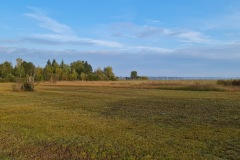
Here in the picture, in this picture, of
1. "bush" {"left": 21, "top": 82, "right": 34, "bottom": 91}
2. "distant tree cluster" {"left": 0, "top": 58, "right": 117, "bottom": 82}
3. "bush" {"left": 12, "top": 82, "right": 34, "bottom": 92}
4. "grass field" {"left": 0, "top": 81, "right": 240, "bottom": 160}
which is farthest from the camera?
"distant tree cluster" {"left": 0, "top": 58, "right": 117, "bottom": 82}

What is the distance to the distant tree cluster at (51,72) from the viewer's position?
9700cm

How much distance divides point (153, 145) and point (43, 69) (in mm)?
100167

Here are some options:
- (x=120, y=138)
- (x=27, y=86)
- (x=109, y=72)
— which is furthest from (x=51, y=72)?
(x=120, y=138)

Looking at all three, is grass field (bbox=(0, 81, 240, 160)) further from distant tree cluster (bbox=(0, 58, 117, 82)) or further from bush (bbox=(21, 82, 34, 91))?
distant tree cluster (bbox=(0, 58, 117, 82))

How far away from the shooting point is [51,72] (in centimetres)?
10438

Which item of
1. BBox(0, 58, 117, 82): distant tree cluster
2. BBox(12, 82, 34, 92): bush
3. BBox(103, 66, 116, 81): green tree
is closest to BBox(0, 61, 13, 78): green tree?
BBox(0, 58, 117, 82): distant tree cluster

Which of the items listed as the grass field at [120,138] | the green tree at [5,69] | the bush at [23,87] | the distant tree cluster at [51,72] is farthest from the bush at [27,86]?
the green tree at [5,69]

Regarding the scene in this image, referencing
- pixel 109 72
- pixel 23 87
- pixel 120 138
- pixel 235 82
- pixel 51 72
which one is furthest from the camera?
pixel 109 72

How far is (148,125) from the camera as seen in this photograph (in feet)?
38.4

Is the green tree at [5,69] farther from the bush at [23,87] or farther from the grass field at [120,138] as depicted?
the grass field at [120,138]

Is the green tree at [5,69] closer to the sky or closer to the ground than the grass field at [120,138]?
closer to the sky

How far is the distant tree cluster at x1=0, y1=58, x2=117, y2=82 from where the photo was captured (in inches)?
3819

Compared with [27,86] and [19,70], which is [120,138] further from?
[19,70]

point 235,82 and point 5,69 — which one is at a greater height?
point 5,69
